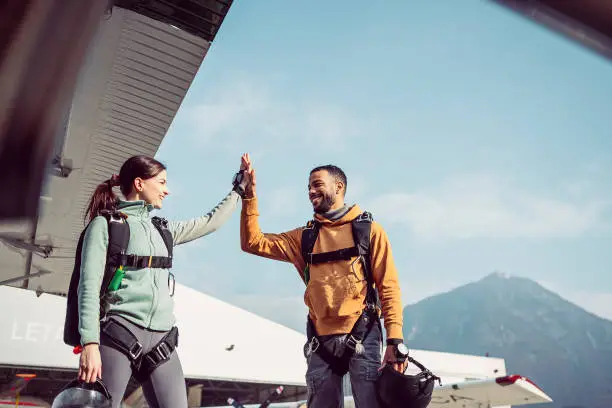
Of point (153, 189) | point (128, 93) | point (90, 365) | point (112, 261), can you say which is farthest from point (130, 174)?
point (128, 93)

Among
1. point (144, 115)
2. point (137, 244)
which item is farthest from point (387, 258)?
point (144, 115)

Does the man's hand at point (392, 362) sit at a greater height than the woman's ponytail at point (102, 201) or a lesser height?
lesser

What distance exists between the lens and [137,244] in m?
2.29

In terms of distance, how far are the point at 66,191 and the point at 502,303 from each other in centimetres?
19485

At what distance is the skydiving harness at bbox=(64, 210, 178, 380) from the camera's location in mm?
2100

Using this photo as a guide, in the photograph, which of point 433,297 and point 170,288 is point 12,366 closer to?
point 170,288

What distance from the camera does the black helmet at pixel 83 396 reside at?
72.7 inches

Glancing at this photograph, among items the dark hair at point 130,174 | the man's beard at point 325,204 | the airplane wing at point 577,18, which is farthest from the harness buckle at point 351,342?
the airplane wing at point 577,18

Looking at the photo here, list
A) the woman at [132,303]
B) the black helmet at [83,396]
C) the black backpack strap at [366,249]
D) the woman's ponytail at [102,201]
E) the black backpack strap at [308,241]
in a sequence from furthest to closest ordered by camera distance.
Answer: the black backpack strap at [308,241]
the black backpack strap at [366,249]
the woman's ponytail at [102,201]
the woman at [132,303]
the black helmet at [83,396]

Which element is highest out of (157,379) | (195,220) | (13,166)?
(195,220)

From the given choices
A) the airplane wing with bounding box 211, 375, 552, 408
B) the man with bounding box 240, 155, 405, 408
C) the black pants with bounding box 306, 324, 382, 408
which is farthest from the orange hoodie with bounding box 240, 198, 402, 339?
the airplane wing with bounding box 211, 375, 552, 408

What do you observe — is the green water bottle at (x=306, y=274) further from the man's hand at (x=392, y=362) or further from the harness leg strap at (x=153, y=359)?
the harness leg strap at (x=153, y=359)

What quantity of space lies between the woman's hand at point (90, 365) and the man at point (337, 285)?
3.13 ft

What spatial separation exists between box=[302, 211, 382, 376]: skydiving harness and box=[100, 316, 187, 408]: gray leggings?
0.63 meters
